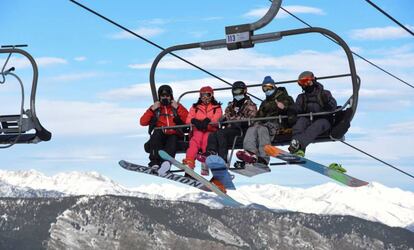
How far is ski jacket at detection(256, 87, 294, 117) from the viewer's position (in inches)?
683

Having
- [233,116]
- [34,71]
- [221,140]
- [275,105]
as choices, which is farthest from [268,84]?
[34,71]

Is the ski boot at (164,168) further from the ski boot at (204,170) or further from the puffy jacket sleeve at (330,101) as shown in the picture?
the puffy jacket sleeve at (330,101)

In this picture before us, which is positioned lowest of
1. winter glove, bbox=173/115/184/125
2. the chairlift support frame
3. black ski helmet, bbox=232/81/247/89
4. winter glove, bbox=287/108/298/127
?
winter glove, bbox=173/115/184/125

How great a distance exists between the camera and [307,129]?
17.3m

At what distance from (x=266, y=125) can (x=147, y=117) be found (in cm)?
260

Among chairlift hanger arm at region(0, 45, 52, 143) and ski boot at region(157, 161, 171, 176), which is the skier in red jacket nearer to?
ski boot at region(157, 161, 171, 176)

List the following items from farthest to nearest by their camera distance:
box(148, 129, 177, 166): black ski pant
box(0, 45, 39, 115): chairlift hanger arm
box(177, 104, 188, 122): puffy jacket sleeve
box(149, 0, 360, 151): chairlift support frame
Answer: box(148, 129, 177, 166): black ski pant → box(177, 104, 188, 122): puffy jacket sleeve → box(0, 45, 39, 115): chairlift hanger arm → box(149, 0, 360, 151): chairlift support frame

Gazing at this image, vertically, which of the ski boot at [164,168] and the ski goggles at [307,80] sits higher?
the ski goggles at [307,80]

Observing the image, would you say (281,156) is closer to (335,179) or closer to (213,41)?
(335,179)

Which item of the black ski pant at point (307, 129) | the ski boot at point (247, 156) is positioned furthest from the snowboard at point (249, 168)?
the black ski pant at point (307, 129)

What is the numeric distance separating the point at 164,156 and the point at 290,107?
2.93m

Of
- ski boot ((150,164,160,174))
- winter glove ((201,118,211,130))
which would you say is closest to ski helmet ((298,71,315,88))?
winter glove ((201,118,211,130))

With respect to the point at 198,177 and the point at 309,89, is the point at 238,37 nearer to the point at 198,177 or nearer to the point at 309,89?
the point at 309,89

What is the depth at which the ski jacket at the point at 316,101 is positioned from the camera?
17.1m
